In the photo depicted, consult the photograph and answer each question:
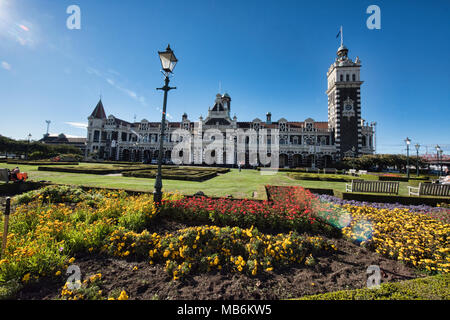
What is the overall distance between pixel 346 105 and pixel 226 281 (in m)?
43.8

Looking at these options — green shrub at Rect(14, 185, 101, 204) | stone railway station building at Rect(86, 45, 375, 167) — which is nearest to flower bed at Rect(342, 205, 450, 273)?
green shrub at Rect(14, 185, 101, 204)

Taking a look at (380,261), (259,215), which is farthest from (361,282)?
(259,215)

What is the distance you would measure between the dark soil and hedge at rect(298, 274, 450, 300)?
595 millimetres

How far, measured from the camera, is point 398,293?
2.77 meters

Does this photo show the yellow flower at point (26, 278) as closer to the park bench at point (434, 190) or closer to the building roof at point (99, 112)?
the park bench at point (434, 190)

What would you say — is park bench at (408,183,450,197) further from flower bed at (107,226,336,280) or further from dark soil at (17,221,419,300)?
flower bed at (107,226,336,280)

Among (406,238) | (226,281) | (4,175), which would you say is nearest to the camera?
(226,281)

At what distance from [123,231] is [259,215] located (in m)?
4.06

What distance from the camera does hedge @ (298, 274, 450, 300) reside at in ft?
8.92

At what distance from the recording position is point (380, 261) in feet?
14.2

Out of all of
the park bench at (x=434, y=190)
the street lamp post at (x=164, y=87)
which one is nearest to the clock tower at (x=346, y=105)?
the park bench at (x=434, y=190)

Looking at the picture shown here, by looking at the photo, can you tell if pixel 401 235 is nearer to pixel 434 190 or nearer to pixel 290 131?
pixel 434 190

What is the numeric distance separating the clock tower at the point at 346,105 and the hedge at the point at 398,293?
126 ft

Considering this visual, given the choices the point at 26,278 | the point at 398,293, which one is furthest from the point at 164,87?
the point at 398,293
